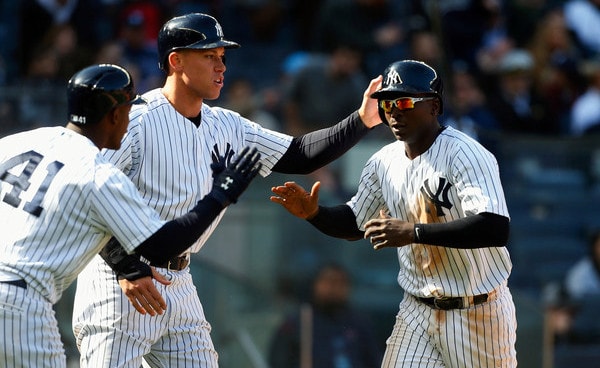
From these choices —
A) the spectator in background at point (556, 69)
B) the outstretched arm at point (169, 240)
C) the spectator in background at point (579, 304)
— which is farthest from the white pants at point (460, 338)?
the spectator in background at point (556, 69)

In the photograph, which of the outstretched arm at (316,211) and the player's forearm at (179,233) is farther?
the outstretched arm at (316,211)

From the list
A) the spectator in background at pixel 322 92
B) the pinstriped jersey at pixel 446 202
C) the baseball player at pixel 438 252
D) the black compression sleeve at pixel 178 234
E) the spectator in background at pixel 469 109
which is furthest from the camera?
the spectator in background at pixel 322 92

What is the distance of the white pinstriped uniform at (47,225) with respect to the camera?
14.8ft

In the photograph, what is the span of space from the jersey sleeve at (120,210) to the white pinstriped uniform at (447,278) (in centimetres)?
136

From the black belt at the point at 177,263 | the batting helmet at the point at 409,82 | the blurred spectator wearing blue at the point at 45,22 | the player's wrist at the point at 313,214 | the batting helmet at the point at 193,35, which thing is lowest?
the black belt at the point at 177,263

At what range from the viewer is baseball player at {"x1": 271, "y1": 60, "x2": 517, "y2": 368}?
17.4 feet

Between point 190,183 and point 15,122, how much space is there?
14.2 feet

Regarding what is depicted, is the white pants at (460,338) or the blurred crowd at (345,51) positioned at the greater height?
the blurred crowd at (345,51)

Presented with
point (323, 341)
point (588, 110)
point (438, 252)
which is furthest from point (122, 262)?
point (588, 110)

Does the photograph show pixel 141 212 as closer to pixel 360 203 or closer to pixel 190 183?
pixel 190 183

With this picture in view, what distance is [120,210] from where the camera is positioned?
4555 mm

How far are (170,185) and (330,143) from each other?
0.91 m

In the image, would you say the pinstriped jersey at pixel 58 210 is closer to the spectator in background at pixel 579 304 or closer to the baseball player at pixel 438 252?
the baseball player at pixel 438 252

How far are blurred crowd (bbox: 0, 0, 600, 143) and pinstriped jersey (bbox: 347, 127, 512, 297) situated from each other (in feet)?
14.6
